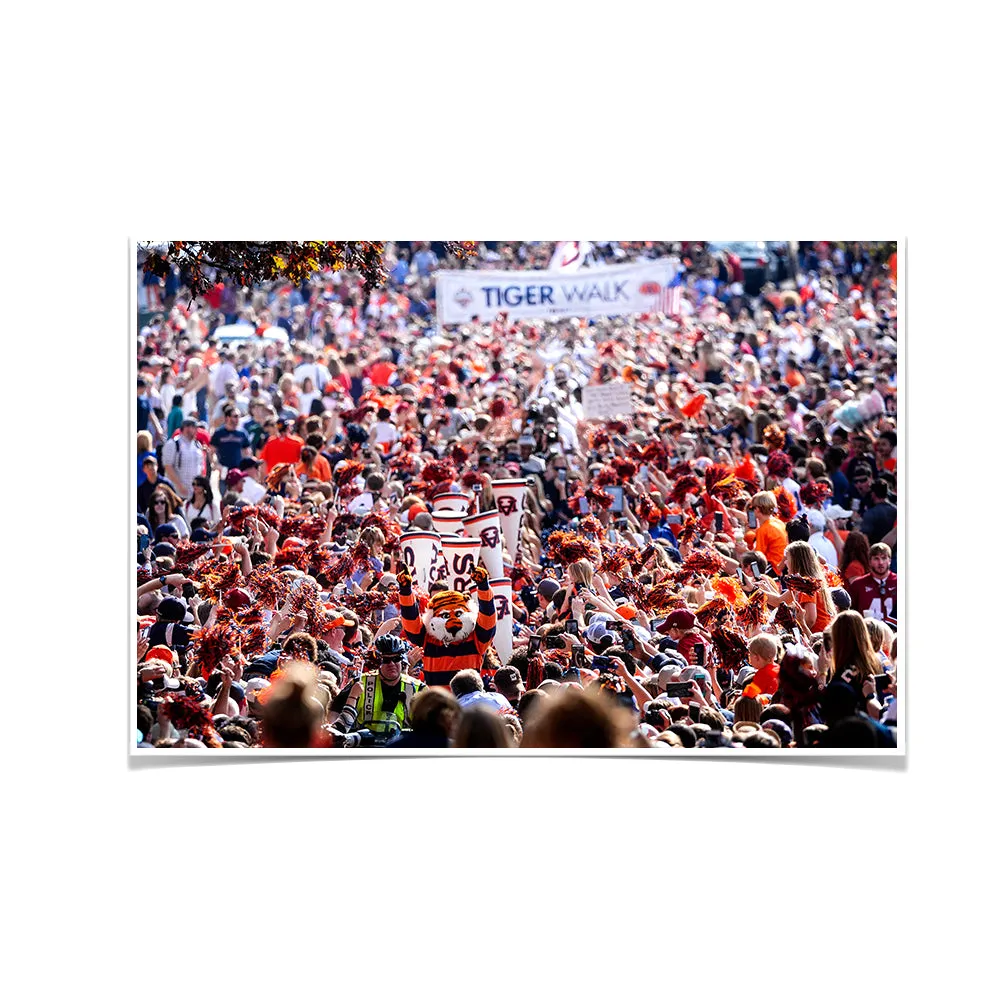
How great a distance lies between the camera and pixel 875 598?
7.41m

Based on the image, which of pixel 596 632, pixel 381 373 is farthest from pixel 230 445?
pixel 596 632

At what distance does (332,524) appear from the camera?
7789 millimetres

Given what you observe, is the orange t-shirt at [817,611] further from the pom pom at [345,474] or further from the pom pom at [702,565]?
the pom pom at [345,474]

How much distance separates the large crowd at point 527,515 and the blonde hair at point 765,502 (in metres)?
0.02

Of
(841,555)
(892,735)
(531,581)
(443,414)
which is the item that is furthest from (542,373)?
(892,735)

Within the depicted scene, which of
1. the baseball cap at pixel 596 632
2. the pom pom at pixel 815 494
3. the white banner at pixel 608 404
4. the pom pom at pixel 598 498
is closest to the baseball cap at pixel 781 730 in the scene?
the baseball cap at pixel 596 632

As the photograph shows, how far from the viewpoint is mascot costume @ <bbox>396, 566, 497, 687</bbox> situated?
7.55m

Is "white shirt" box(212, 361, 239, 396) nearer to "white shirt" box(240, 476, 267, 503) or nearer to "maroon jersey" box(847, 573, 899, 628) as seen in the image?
"white shirt" box(240, 476, 267, 503)

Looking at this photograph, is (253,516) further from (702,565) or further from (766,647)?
(766,647)

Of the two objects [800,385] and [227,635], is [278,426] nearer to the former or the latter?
[227,635]

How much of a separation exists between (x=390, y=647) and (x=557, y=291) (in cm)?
211

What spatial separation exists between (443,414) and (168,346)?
1533 millimetres

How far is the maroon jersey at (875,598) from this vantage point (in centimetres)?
738
